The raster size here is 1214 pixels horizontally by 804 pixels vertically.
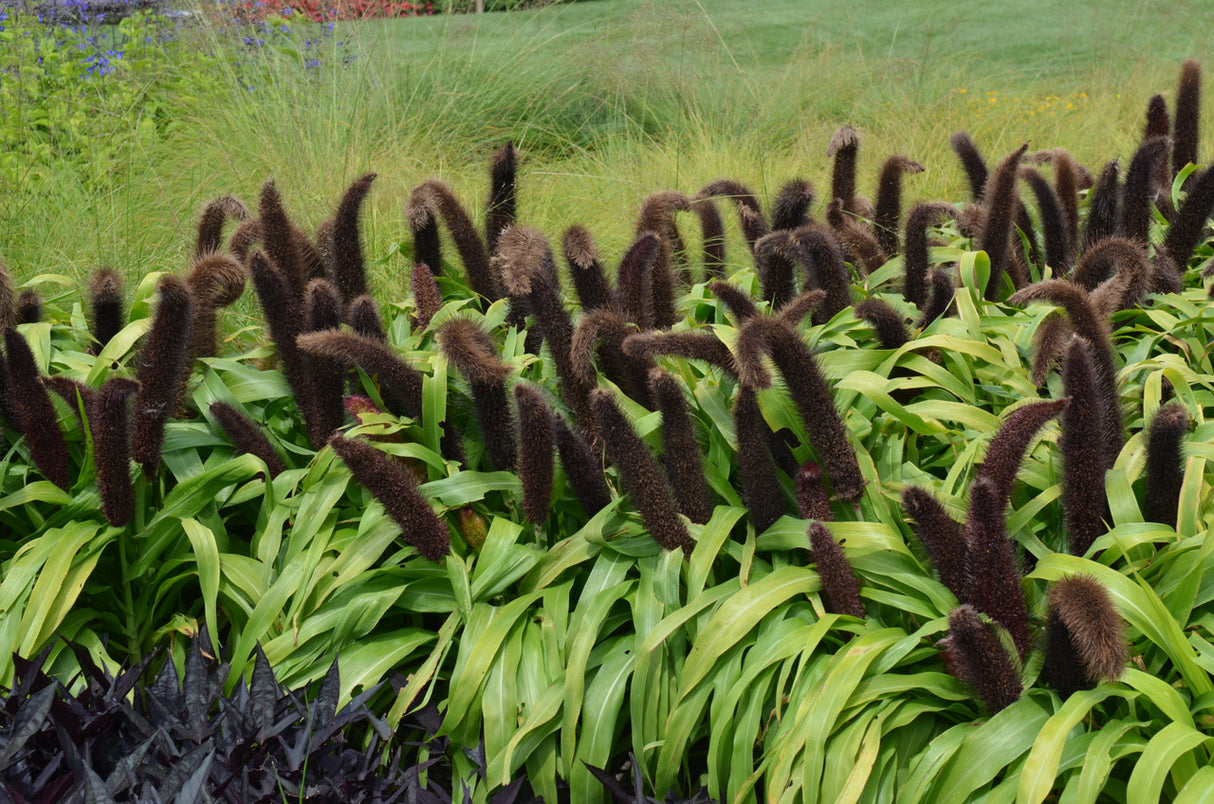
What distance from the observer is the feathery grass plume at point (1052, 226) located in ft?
10.5

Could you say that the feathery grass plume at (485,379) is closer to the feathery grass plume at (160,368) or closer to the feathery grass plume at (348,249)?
the feathery grass plume at (160,368)

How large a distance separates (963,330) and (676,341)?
0.94m

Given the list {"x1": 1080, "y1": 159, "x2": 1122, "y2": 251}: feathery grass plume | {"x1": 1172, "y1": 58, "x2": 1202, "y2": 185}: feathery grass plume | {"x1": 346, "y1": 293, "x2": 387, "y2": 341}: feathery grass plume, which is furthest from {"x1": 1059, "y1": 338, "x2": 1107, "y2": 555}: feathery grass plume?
{"x1": 1172, "y1": 58, "x2": 1202, "y2": 185}: feathery grass plume

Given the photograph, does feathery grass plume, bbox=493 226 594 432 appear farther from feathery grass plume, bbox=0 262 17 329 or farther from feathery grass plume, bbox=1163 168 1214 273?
feathery grass plume, bbox=1163 168 1214 273

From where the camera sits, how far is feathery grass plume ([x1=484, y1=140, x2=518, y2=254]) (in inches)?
127

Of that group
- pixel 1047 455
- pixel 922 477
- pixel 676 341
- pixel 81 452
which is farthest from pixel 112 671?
pixel 1047 455

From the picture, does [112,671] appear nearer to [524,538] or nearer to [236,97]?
[524,538]

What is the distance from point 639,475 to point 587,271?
2.25ft

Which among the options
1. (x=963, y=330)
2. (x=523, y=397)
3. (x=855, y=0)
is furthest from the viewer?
(x=855, y=0)

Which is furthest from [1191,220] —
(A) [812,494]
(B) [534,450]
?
(B) [534,450]

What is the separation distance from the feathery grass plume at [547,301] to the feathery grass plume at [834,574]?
0.66m

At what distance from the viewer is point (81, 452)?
2.55 meters

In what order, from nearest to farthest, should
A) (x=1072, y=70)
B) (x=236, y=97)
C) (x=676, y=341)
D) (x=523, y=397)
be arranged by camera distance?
(x=523, y=397), (x=676, y=341), (x=236, y=97), (x=1072, y=70)

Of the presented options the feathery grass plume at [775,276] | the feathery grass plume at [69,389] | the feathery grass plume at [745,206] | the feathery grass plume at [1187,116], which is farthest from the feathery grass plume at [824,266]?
the feathery grass plume at [1187,116]
